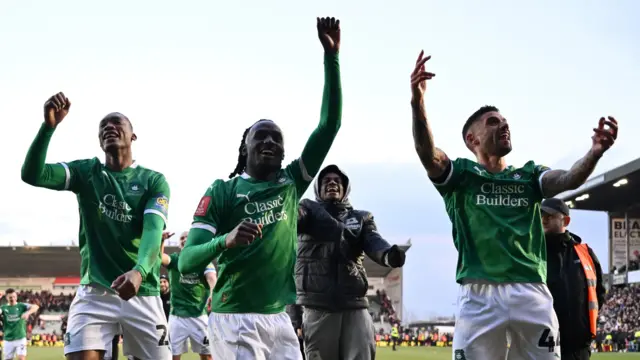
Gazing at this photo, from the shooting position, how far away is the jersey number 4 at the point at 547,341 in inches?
201

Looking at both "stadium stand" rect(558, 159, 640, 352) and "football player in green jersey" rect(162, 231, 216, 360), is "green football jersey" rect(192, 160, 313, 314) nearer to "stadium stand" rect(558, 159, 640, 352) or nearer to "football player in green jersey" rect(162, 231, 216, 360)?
"football player in green jersey" rect(162, 231, 216, 360)

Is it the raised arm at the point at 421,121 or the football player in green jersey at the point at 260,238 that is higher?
the raised arm at the point at 421,121

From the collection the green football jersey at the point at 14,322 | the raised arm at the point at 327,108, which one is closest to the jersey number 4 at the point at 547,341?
the raised arm at the point at 327,108

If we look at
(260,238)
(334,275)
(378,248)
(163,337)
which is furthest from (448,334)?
(260,238)

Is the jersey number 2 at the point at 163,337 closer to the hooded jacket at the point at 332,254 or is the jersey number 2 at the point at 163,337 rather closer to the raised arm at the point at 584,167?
the hooded jacket at the point at 332,254

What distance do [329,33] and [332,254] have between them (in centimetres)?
267

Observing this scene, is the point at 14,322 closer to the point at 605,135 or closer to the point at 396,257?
the point at 396,257

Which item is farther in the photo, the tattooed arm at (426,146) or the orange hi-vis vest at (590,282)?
the orange hi-vis vest at (590,282)

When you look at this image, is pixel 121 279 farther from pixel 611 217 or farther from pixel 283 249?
pixel 611 217

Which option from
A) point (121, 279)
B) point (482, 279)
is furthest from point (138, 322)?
point (482, 279)

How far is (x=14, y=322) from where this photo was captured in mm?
19250

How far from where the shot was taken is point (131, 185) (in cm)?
600

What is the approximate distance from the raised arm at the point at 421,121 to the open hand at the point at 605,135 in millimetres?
1070

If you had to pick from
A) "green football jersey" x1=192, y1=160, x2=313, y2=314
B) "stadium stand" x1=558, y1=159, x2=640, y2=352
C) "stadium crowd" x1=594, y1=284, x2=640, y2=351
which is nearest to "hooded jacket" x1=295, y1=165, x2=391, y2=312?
"green football jersey" x1=192, y1=160, x2=313, y2=314
